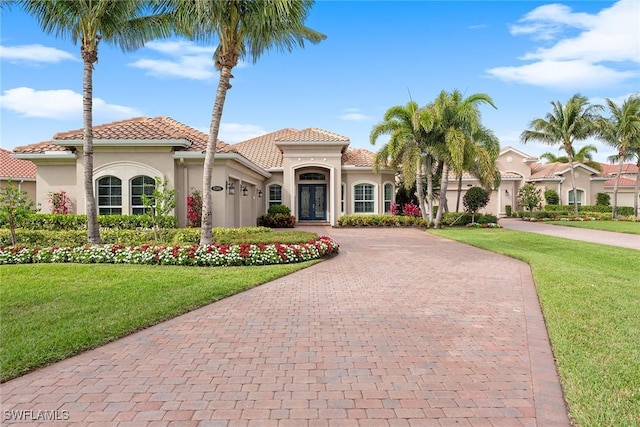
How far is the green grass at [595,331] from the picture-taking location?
323 centimetres

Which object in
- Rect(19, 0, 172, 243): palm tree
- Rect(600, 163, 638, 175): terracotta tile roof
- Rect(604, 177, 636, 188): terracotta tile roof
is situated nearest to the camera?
Rect(19, 0, 172, 243): palm tree

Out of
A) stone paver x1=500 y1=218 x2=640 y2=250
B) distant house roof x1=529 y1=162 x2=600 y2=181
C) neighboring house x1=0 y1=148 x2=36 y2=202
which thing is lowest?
stone paver x1=500 y1=218 x2=640 y2=250

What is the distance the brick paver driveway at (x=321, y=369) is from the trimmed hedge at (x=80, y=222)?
8.59 m

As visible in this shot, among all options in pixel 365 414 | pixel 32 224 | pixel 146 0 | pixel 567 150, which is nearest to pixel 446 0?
pixel 146 0

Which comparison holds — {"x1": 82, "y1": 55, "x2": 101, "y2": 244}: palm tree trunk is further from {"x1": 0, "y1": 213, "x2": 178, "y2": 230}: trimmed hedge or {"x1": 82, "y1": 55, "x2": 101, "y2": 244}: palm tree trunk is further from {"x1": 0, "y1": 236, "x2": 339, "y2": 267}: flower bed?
{"x1": 0, "y1": 213, "x2": 178, "y2": 230}: trimmed hedge

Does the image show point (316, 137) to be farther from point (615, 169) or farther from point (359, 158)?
point (615, 169)

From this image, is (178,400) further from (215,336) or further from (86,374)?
(215,336)

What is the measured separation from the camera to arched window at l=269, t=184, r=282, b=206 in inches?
974

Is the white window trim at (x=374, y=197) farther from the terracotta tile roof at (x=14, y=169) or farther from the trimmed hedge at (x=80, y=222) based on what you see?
the terracotta tile roof at (x=14, y=169)

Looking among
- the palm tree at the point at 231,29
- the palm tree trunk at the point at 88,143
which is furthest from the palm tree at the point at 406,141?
the palm tree trunk at the point at 88,143

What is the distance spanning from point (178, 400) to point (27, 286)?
6.08 meters

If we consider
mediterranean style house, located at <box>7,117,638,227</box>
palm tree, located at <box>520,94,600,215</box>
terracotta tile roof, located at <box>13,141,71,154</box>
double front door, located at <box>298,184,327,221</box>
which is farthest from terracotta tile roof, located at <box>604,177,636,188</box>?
terracotta tile roof, located at <box>13,141,71,154</box>

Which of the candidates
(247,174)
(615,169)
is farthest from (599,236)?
(615,169)

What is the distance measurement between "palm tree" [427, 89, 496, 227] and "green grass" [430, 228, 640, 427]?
10.9m
